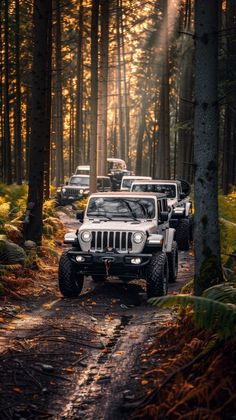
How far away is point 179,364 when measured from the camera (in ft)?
18.9

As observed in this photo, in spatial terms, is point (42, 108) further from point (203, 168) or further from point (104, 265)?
point (203, 168)

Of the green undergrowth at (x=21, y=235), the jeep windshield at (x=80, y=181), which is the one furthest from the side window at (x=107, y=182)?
the green undergrowth at (x=21, y=235)

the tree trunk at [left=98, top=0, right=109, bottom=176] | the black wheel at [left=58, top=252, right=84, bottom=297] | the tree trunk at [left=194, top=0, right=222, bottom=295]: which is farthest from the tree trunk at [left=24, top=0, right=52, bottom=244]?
the tree trunk at [left=98, top=0, right=109, bottom=176]

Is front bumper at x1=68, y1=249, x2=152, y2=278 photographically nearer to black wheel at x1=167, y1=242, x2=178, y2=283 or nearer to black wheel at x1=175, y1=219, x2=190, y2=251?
black wheel at x1=167, y1=242, x2=178, y2=283

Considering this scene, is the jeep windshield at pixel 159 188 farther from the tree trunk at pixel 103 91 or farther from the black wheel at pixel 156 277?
the tree trunk at pixel 103 91

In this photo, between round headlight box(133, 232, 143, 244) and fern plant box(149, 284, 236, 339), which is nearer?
fern plant box(149, 284, 236, 339)

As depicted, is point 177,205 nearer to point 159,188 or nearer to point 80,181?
point 159,188

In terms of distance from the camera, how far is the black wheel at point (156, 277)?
9844 mm

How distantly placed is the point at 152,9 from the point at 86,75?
48.6 ft

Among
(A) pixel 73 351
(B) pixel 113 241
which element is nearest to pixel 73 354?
(A) pixel 73 351

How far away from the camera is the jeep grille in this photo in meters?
10.1

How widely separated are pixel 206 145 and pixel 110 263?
132 inches

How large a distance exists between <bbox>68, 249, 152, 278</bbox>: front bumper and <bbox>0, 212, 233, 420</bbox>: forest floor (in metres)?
0.51

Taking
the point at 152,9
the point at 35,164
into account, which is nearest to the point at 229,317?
the point at 35,164
